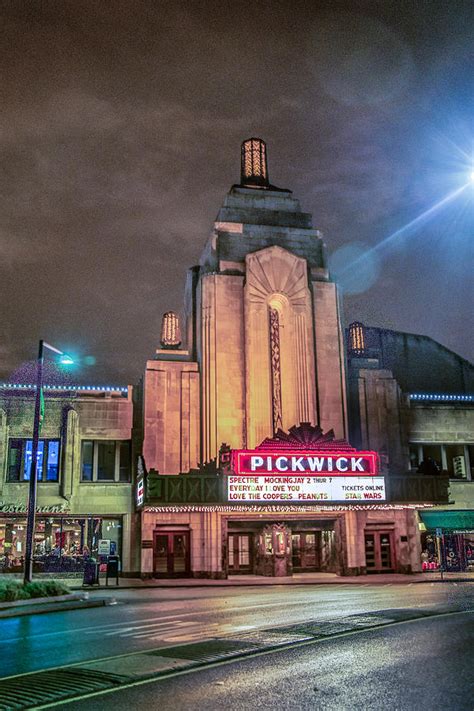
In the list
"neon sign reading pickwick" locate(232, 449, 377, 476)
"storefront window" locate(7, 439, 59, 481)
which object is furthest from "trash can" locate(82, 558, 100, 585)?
"storefront window" locate(7, 439, 59, 481)

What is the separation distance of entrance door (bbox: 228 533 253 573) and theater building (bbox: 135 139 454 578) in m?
0.07

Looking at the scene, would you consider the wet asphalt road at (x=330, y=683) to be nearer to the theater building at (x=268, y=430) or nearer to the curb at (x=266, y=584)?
the curb at (x=266, y=584)

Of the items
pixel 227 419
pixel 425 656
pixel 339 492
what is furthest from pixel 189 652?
pixel 227 419

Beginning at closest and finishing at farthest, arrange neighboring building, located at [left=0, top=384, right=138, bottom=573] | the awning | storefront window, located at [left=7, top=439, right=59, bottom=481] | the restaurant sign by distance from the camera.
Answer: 1. the restaurant sign
2. neighboring building, located at [left=0, top=384, right=138, bottom=573]
3. storefront window, located at [left=7, top=439, right=59, bottom=481]
4. the awning

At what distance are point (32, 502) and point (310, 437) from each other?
55.0 feet

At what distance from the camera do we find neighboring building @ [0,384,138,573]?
39.2 m

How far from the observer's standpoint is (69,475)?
39.3 m

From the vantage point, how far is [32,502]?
82.5ft

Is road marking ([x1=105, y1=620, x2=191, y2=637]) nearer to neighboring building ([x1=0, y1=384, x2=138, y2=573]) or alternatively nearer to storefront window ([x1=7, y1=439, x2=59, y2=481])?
neighboring building ([x1=0, y1=384, x2=138, y2=573])

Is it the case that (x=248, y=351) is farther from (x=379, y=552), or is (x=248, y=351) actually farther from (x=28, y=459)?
(x=28, y=459)

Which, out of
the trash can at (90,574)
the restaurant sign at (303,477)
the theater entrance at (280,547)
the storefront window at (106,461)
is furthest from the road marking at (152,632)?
the storefront window at (106,461)

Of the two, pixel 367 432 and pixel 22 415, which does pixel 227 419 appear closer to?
pixel 367 432

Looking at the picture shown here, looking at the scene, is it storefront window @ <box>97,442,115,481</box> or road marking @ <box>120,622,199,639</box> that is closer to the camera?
road marking @ <box>120,622,199,639</box>

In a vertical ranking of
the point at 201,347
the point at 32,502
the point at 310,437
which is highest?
the point at 201,347
